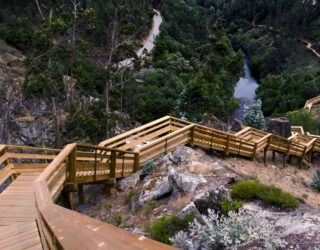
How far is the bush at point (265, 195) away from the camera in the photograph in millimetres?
7020

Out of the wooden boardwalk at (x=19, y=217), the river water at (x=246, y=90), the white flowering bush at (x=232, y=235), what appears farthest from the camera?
the river water at (x=246, y=90)

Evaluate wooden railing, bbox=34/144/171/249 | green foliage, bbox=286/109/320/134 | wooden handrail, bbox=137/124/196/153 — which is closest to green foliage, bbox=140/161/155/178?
wooden handrail, bbox=137/124/196/153

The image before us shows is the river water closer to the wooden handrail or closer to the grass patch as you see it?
the wooden handrail

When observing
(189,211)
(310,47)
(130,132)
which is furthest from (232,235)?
(310,47)

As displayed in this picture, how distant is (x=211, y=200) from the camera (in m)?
6.91

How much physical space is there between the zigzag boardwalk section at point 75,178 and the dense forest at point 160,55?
722 cm

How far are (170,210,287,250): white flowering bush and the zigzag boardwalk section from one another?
2.18m

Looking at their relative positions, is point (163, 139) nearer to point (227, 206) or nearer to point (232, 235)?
point (227, 206)

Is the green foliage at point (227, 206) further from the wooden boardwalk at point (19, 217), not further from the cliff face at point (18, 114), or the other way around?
the cliff face at point (18, 114)

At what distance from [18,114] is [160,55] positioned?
39.2 meters

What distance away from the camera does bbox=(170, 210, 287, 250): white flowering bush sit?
511cm

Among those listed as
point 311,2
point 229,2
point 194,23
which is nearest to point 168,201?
point 194,23

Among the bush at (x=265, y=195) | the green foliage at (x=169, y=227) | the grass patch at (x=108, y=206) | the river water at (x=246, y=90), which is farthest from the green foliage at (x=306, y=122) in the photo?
the green foliage at (x=169, y=227)

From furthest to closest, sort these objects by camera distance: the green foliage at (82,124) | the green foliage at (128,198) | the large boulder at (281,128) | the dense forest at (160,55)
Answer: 1. the large boulder at (281,128)
2. the dense forest at (160,55)
3. the green foliage at (82,124)
4. the green foliage at (128,198)
